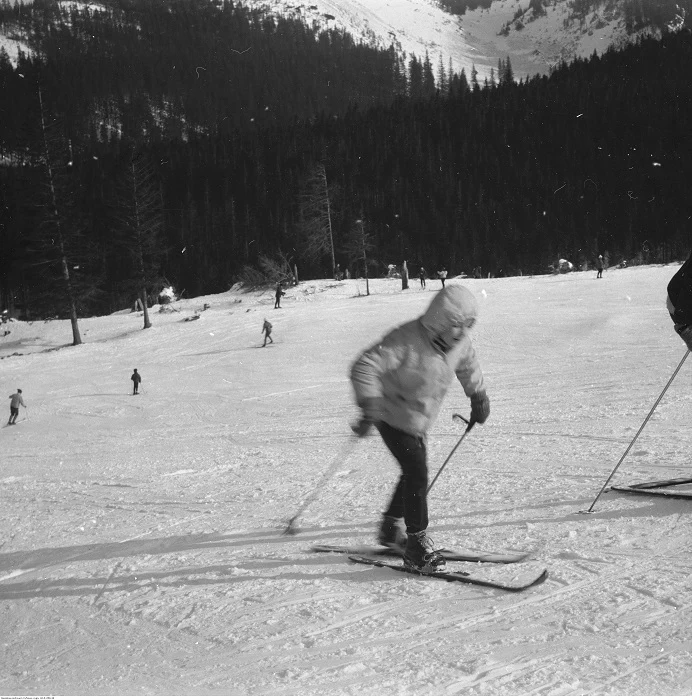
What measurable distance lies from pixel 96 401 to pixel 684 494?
1828 cm

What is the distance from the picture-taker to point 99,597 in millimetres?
4574

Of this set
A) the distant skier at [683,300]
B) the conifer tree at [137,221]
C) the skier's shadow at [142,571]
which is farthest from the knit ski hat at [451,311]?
the conifer tree at [137,221]

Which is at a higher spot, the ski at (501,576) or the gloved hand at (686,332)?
the gloved hand at (686,332)

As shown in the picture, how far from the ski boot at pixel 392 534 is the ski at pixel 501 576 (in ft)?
0.97

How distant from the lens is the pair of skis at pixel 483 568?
3.99m

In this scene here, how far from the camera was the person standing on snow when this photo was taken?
406cm

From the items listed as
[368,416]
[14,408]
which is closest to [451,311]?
[368,416]

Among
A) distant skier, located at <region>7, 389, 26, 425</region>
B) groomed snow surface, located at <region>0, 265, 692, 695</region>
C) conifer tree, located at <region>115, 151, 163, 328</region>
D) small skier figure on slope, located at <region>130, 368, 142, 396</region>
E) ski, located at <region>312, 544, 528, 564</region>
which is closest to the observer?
groomed snow surface, located at <region>0, 265, 692, 695</region>

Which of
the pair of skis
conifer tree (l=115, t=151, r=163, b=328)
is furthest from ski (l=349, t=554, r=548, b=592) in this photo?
conifer tree (l=115, t=151, r=163, b=328)

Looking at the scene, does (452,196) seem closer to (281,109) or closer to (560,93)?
(560,93)

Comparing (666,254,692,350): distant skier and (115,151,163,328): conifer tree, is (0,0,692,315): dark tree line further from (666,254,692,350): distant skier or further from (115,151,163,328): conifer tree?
(666,254,692,350): distant skier

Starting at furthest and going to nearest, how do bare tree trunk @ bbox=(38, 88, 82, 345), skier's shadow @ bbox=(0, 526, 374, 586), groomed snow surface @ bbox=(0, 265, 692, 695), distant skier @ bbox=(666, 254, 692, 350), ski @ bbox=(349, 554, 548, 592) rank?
bare tree trunk @ bbox=(38, 88, 82, 345), skier's shadow @ bbox=(0, 526, 374, 586), distant skier @ bbox=(666, 254, 692, 350), ski @ bbox=(349, 554, 548, 592), groomed snow surface @ bbox=(0, 265, 692, 695)

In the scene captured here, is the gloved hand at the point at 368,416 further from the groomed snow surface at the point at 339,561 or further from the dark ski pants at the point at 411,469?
the groomed snow surface at the point at 339,561

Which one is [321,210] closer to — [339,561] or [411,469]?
[339,561]
